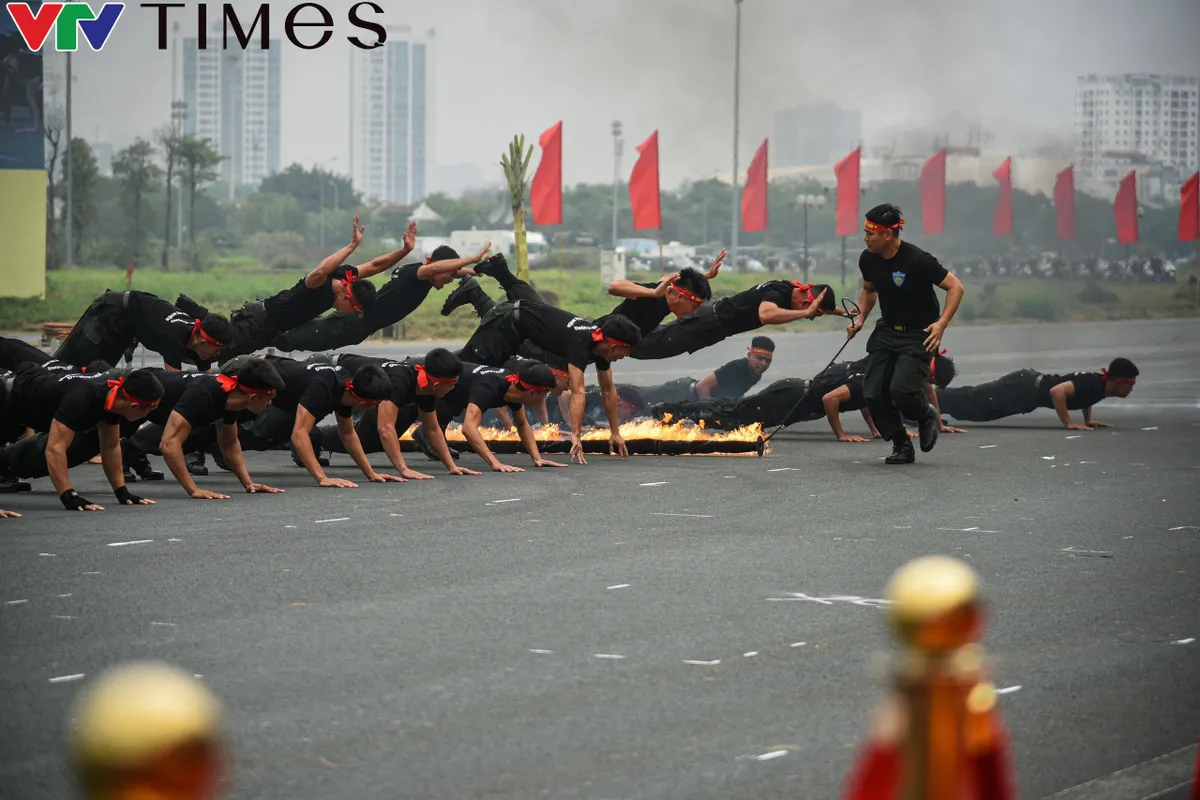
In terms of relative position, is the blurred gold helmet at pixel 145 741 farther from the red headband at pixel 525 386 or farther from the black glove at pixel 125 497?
the red headband at pixel 525 386

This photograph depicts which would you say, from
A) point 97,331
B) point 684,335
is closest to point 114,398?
point 97,331

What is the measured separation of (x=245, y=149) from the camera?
16300cm

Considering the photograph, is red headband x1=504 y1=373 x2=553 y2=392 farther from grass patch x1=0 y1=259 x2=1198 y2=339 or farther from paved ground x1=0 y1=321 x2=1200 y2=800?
grass patch x1=0 y1=259 x2=1198 y2=339

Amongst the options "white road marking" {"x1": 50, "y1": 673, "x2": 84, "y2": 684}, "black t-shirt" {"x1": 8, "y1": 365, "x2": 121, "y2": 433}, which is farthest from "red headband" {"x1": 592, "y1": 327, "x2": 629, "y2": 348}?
"white road marking" {"x1": 50, "y1": 673, "x2": 84, "y2": 684}

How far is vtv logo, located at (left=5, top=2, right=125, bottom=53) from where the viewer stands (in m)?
28.1

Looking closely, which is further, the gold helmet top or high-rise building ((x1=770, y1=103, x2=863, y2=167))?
high-rise building ((x1=770, y1=103, x2=863, y2=167))

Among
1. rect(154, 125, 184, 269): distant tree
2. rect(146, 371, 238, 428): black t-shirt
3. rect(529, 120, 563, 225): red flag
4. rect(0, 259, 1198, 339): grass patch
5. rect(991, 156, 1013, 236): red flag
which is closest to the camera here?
rect(146, 371, 238, 428): black t-shirt

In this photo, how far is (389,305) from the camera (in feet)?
51.0

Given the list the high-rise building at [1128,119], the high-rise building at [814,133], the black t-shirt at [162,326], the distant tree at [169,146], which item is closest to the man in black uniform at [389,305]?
the black t-shirt at [162,326]

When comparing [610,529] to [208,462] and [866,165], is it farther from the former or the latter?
[866,165]

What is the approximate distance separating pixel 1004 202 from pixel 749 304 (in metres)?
31.0

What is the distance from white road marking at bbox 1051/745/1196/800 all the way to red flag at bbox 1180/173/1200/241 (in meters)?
36.9

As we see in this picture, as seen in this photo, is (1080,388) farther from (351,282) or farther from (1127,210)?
(1127,210)

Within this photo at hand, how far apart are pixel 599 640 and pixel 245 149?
162m
